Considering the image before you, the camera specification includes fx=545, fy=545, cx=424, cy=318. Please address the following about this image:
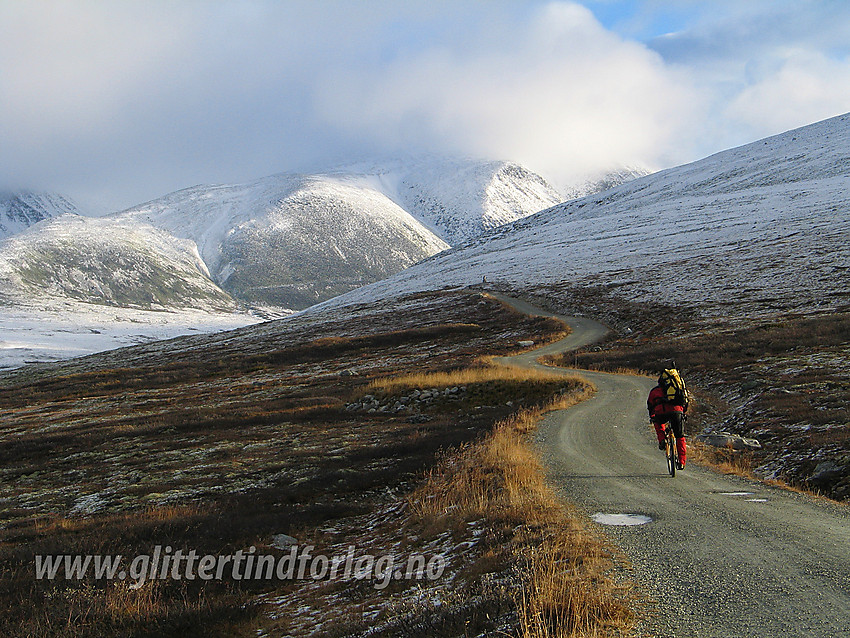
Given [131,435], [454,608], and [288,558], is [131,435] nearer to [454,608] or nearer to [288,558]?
[288,558]

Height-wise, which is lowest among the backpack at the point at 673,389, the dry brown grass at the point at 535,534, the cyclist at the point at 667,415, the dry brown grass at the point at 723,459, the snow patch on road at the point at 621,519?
the dry brown grass at the point at 723,459

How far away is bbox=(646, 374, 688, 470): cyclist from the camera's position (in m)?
12.9

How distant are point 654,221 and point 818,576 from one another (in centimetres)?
13468

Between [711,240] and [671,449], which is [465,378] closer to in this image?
[671,449]

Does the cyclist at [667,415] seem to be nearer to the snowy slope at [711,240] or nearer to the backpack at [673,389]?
the backpack at [673,389]

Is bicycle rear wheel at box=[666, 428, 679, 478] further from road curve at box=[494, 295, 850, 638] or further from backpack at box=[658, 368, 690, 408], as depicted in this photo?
backpack at box=[658, 368, 690, 408]

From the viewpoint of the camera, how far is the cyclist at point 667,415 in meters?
12.9

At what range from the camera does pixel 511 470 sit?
12.7 meters

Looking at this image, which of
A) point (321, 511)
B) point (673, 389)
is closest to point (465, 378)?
point (673, 389)

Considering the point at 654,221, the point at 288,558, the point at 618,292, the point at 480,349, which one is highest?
the point at 654,221

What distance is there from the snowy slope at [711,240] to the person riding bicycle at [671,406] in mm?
42796

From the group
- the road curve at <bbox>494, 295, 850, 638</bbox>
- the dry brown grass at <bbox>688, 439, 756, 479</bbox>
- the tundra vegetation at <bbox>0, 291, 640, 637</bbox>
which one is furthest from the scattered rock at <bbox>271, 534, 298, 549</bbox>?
the dry brown grass at <bbox>688, 439, 756, 479</bbox>

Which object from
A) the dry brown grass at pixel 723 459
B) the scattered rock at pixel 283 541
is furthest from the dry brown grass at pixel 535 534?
the dry brown grass at pixel 723 459

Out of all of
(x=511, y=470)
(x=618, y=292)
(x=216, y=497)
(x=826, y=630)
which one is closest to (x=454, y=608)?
(x=826, y=630)
